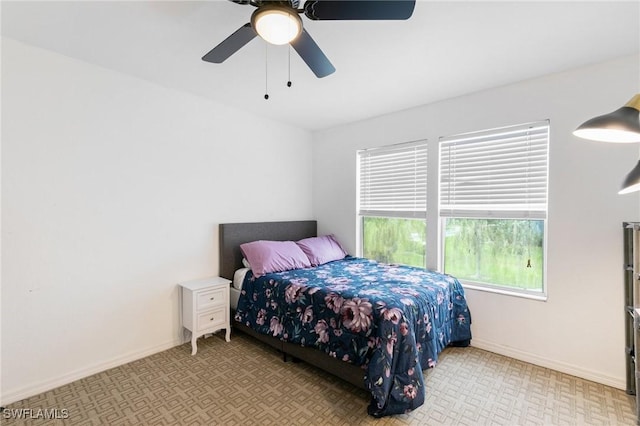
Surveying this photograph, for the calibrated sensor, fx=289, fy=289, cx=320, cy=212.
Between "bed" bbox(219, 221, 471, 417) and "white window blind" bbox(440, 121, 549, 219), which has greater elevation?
"white window blind" bbox(440, 121, 549, 219)

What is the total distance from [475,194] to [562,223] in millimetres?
723

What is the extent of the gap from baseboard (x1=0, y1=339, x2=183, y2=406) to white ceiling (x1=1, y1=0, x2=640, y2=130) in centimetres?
245

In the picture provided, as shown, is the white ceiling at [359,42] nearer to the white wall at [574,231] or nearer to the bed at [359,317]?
the white wall at [574,231]

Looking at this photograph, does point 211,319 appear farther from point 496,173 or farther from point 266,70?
point 496,173

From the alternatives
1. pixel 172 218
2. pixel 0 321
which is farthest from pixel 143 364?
pixel 172 218

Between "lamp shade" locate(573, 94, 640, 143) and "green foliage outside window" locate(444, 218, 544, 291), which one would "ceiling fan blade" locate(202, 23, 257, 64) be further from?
"green foliage outside window" locate(444, 218, 544, 291)

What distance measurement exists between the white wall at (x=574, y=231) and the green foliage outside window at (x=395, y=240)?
2.31 feet

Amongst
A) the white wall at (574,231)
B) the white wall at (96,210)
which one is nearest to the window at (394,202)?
the white wall at (574,231)

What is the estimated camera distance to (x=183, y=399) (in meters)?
2.04

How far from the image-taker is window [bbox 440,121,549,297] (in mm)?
2602

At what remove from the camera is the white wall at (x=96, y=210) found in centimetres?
204

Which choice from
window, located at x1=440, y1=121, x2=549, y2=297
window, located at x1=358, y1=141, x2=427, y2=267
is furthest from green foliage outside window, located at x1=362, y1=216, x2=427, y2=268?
window, located at x1=440, y1=121, x2=549, y2=297

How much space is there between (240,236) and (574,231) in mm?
3152

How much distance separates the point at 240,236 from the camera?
3.33m
